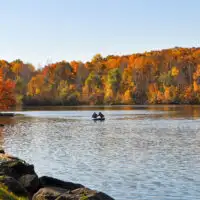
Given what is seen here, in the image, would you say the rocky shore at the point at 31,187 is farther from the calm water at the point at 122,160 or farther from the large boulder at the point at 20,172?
the calm water at the point at 122,160

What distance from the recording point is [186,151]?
1715 inches

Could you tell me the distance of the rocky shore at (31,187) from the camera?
64.4 ft

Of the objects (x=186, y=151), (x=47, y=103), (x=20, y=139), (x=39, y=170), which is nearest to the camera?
(x=39, y=170)

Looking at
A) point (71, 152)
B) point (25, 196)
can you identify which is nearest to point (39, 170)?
point (71, 152)

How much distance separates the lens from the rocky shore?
64.4 ft

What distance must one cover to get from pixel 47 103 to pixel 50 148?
5998 inches

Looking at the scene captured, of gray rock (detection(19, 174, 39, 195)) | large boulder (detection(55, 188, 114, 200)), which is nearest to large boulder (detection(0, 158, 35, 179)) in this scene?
gray rock (detection(19, 174, 39, 195))

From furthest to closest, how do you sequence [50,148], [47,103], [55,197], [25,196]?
[47,103] < [50,148] < [25,196] < [55,197]

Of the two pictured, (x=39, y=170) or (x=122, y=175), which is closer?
(x=122, y=175)

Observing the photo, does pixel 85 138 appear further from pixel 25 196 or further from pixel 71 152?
pixel 25 196

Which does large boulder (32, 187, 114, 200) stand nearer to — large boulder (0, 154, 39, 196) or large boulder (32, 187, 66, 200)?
large boulder (32, 187, 66, 200)

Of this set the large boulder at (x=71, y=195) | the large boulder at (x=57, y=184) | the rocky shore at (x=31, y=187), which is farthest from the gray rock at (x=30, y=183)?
the large boulder at (x=71, y=195)

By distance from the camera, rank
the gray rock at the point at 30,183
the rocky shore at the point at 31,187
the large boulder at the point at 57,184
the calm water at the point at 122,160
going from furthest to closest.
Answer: the calm water at the point at 122,160, the large boulder at the point at 57,184, the gray rock at the point at 30,183, the rocky shore at the point at 31,187

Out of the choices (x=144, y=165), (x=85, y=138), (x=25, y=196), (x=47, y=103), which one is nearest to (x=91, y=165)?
(x=144, y=165)
